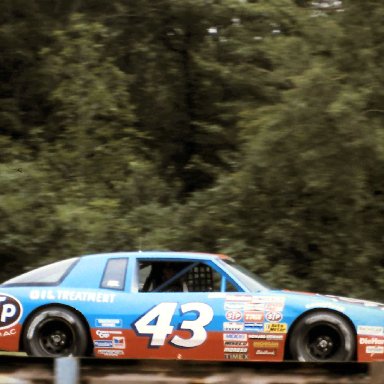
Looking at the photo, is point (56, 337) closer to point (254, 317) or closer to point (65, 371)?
point (254, 317)

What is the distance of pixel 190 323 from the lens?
8766mm

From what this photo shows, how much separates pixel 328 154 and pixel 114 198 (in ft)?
18.2

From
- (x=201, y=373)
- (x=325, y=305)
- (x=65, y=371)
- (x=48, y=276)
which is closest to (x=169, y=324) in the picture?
(x=48, y=276)

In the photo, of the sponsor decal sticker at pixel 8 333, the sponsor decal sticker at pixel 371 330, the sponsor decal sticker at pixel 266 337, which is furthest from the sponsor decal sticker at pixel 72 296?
the sponsor decal sticker at pixel 371 330

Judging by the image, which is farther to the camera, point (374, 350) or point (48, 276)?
point (48, 276)

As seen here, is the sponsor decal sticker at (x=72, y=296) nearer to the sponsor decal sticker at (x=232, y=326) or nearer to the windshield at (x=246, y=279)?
the sponsor decal sticker at (x=232, y=326)

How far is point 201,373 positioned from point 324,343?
378 cm

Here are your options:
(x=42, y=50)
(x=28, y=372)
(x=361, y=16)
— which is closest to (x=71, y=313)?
(x=28, y=372)

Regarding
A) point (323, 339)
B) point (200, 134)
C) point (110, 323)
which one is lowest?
point (323, 339)

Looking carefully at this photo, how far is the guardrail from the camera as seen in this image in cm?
524

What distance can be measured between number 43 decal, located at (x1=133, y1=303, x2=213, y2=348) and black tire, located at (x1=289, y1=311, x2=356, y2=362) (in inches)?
38.5

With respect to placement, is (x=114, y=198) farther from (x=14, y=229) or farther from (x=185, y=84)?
(x=185, y=84)

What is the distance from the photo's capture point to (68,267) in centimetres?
948

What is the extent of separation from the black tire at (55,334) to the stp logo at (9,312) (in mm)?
162
